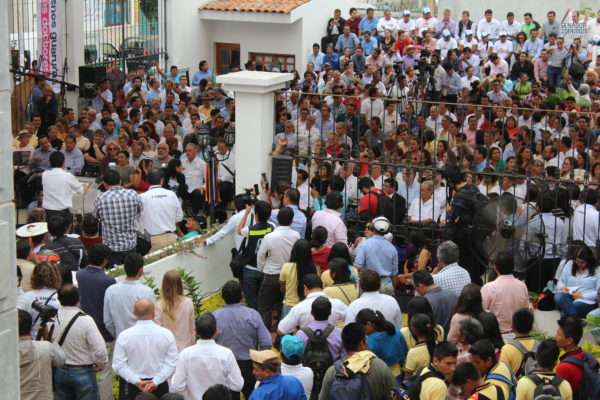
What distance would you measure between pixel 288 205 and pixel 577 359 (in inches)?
155

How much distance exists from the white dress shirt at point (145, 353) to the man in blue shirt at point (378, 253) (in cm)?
280

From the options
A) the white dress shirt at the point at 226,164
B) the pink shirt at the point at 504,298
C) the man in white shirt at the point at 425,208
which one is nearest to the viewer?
the pink shirt at the point at 504,298

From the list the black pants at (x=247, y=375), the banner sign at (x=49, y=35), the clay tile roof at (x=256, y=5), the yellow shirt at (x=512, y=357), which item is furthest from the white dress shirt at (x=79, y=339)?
the clay tile roof at (x=256, y=5)

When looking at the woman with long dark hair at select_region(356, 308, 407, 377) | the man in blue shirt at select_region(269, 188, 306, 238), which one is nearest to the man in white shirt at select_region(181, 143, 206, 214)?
the man in blue shirt at select_region(269, 188, 306, 238)

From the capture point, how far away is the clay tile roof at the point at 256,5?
76.6 ft

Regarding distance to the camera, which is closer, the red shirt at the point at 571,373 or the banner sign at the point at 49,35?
the red shirt at the point at 571,373

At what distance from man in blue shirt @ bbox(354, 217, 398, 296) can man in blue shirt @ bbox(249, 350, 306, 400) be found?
10.4 ft

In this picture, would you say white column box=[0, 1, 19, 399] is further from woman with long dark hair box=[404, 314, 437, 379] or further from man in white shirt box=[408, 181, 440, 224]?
man in white shirt box=[408, 181, 440, 224]

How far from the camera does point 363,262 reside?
9.97 metres

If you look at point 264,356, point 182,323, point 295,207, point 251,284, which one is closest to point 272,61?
point 295,207

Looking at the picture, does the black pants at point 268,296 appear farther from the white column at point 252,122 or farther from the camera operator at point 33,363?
the camera operator at point 33,363

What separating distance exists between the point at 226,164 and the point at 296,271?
4506 mm

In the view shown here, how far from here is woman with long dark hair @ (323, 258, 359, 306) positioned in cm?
873

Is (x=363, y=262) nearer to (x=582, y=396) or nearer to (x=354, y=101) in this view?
(x=582, y=396)
